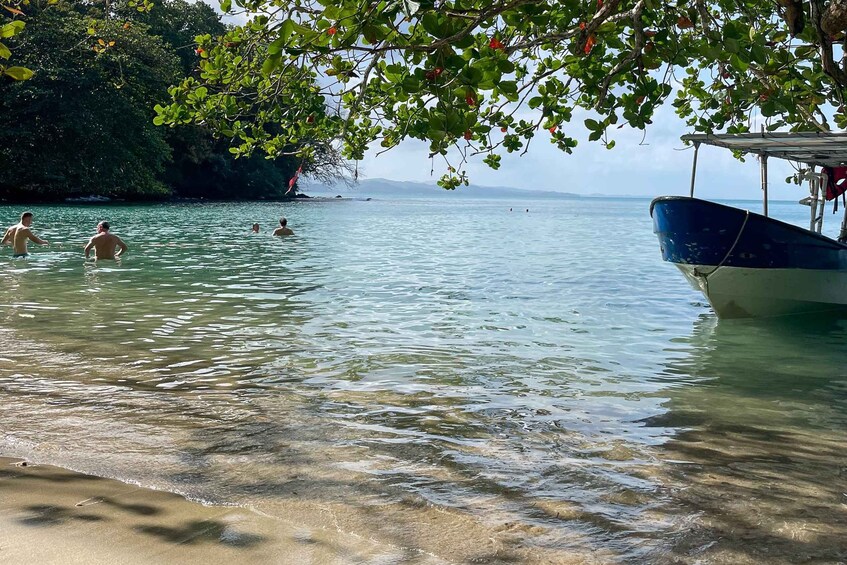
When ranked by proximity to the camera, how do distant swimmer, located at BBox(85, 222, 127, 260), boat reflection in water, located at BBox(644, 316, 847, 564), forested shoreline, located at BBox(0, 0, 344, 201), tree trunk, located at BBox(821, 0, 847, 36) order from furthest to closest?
forested shoreline, located at BBox(0, 0, 344, 201)
distant swimmer, located at BBox(85, 222, 127, 260)
tree trunk, located at BBox(821, 0, 847, 36)
boat reflection in water, located at BBox(644, 316, 847, 564)

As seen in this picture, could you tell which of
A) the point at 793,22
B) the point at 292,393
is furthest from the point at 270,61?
the point at 292,393

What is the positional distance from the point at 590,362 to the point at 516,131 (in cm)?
→ 321

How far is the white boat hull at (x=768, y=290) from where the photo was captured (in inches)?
511

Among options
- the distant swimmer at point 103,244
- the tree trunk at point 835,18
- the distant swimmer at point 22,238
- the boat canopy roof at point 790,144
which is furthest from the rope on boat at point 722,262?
the distant swimmer at point 22,238

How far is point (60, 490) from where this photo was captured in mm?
4426

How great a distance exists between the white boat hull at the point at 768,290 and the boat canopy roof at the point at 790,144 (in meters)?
1.87

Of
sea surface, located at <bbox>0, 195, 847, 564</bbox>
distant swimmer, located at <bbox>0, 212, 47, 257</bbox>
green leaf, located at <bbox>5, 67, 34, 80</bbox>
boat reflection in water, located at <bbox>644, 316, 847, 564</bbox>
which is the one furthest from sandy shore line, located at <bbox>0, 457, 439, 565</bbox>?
distant swimmer, located at <bbox>0, 212, 47, 257</bbox>

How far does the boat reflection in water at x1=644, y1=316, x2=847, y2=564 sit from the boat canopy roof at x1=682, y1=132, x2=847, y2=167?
115 inches

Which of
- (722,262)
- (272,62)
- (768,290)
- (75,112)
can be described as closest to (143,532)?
(272,62)

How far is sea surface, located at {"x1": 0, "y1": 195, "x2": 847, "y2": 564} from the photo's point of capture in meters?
4.47

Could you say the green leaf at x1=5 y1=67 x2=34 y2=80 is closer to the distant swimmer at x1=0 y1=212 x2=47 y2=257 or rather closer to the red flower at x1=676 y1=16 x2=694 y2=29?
the red flower at x1=676 y1=16 x2=694 y2=29

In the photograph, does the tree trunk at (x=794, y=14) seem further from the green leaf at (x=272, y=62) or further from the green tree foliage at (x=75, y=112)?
the green tree foliage at (x=75, y=112)

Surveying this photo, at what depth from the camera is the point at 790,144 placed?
11.1m

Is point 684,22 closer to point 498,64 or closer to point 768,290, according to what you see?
point 498,64
